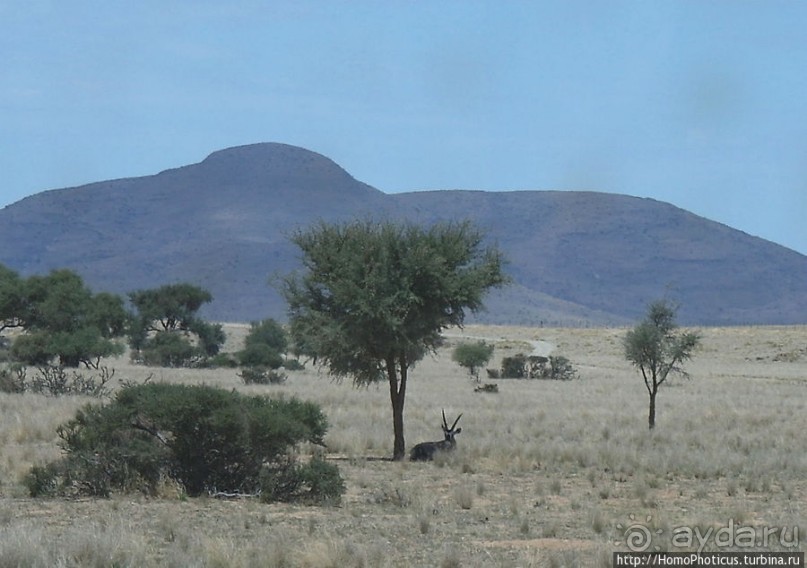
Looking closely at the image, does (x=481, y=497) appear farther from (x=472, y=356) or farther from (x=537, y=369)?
(x=472, y=356)

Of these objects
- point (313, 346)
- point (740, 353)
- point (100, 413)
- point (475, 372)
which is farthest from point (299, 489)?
point (740, 353)

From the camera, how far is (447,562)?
1191 centimetres

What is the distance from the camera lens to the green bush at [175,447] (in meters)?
17.3

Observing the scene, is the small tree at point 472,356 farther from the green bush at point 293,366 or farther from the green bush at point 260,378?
the green bush at point 260,378

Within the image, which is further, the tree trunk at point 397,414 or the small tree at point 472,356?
the small tree at point 472,356

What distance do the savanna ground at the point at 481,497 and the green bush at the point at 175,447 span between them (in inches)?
28.1

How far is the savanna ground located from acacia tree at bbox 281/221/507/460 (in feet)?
8.09

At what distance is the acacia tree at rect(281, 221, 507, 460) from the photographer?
24.5 metres

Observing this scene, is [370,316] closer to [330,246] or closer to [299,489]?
[330,246]

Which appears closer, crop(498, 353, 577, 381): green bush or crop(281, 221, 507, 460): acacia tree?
crop(281, 221, 507, 460): acacia tree

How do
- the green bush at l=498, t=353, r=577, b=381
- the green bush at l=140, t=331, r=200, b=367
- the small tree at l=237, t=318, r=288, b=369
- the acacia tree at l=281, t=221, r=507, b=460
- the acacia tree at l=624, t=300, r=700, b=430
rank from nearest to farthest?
1. the acacia tree at l=281, t=221, r=507, b=460
2. the acacia tree at l=624, t=300, r=700, b=430
3. the green bush at l=498, t=353, r=577, b=381
4. the small tree at l=237, t=318, r=288, b=369
5. the green bush at l=140, t=331, r=200, b=367

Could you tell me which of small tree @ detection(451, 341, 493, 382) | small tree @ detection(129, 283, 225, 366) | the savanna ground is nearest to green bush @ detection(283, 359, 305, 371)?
small tree @ detection(451, 341, 493, 382)

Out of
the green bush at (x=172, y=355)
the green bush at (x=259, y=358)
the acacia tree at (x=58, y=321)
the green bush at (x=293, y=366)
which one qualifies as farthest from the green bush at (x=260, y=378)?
the green bush at (x=172, y=355)

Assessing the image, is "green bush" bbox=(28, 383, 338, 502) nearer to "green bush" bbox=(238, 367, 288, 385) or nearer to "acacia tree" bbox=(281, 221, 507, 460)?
"acacia tree" bbox=(281, 221, 507, 460)
